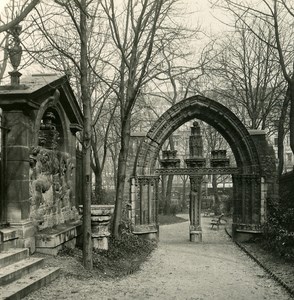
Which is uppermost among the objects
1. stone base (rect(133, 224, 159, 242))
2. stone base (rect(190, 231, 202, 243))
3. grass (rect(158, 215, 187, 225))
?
stone base (rect(133, 224, 159, 242))

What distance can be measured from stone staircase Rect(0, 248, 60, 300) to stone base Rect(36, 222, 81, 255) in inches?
→ 18.8

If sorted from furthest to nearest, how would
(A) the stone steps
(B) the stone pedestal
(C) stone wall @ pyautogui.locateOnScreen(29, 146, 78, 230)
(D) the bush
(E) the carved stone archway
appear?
(E) the carved stone archway → (D) the bush → (B) the stone pedestal → (C) stone wall @ pyautogui.locateOnScreen(29, 146, 78, 230) → (A) the stone steps

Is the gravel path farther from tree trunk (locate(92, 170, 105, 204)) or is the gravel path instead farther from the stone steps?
tree trunk (locate(92, 170, 105, 204))

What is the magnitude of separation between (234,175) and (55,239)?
333 inches

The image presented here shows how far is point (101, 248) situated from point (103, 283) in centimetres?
223

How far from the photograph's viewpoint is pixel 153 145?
48.6 ft

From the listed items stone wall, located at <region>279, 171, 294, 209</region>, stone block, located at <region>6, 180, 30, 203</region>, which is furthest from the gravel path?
stone wall, located at <region>279, 171, 294, 209</region>

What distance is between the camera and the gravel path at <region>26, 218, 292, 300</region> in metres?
6.91

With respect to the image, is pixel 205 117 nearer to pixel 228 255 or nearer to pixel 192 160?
pixel 192 160

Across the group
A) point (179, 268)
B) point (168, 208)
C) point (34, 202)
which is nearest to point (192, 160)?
point (179, 268)

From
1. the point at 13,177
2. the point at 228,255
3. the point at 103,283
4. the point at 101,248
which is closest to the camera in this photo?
the point at 103,283

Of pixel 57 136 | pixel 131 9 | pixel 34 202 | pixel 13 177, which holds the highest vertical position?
pixel 131 9

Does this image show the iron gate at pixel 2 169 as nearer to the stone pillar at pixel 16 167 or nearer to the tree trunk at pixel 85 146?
the stone pillar at pixel 16 167

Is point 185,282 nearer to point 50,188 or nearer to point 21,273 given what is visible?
point 21,273
